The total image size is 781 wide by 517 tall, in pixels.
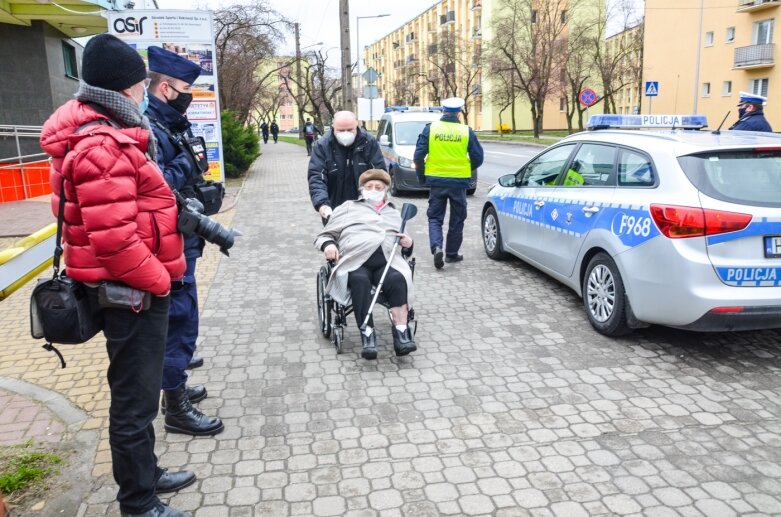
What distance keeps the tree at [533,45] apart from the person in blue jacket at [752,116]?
37.7m

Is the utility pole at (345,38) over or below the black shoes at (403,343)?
over

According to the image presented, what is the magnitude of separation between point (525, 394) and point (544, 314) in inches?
72.7

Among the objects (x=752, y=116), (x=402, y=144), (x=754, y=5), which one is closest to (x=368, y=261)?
(x=752, y=116)

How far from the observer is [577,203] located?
5918 mm

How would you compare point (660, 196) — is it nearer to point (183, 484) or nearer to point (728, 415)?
point (728, 415)

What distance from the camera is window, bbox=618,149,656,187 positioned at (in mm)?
A: 5078

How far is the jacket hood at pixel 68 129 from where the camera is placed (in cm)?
257

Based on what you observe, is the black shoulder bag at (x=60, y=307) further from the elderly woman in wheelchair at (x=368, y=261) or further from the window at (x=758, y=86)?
the window at (x=758, y=86)

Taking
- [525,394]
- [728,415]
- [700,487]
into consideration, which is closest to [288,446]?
[525,394]

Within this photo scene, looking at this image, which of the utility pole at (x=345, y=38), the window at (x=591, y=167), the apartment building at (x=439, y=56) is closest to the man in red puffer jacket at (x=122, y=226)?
the window at (x=591, y=167)

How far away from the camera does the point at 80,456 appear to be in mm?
3605

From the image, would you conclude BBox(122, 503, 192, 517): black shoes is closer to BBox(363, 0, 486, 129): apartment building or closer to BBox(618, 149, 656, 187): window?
BBox(618, 149, 656, 187): window

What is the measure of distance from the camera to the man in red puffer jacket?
0.15 ft

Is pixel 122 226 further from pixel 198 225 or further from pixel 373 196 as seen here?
pixel 373 196
